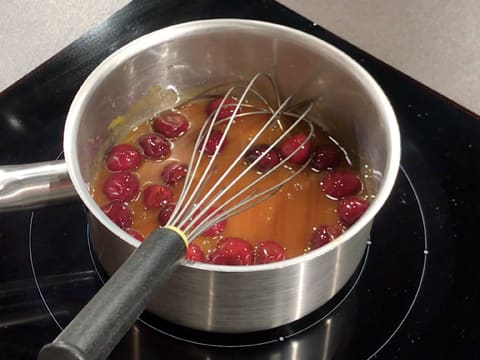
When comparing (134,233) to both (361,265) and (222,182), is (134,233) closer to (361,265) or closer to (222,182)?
(222,182)

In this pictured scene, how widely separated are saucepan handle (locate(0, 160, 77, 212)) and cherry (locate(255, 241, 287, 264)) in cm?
17

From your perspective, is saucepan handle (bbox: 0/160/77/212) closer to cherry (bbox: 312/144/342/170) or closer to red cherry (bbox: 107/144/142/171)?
red cherry (bbox: 107/144/142/171)

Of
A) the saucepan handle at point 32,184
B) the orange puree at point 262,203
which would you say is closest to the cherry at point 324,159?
the orange puree at point 262,203

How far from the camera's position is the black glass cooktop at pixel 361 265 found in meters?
0.57

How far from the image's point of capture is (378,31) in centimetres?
85

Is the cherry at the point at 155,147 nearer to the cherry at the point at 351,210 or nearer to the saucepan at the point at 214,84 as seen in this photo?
the saucepan at the point at 214,84

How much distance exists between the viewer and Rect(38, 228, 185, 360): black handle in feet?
1.27

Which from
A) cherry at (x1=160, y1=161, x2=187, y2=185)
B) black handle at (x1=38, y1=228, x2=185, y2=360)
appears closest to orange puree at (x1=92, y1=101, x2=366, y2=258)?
cherry at (x1=160, y1=161, x2=187, y2=185)

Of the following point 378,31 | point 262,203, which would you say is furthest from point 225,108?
point 378,31

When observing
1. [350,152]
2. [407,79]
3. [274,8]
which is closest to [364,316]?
[350,152]

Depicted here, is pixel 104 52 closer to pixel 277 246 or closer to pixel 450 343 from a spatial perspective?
pixel 277 246

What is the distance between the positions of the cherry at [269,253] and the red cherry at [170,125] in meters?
0.18

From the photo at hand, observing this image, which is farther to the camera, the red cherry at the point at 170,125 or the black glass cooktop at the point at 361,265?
the red cherry at the point at 170,125

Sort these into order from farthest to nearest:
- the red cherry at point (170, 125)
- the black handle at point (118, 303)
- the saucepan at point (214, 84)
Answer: the red cherry at point (170, 125) < the saucepan at point (214, 84) < the black handle at point (118, 303)
